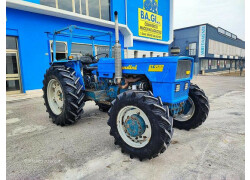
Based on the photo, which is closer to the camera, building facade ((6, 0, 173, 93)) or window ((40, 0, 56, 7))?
building facade ((6, 0, 173, 93))

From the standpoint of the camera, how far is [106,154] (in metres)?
2.73

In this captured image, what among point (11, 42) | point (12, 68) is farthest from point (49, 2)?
point (12, 68)

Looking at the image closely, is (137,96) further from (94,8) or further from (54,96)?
(94,8)

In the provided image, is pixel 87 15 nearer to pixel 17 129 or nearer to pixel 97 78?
pixel 97 78

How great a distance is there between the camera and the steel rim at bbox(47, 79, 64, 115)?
438cm

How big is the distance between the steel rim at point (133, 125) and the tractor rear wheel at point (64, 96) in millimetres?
1454

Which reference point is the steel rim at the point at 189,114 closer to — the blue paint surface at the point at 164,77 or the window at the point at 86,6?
the blue paint surface at the point at 164,77

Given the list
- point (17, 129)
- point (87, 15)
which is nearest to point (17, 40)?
point (87, 15)

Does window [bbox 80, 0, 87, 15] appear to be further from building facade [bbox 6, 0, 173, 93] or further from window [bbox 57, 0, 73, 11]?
window [bbox 57, 0, 73, 11]

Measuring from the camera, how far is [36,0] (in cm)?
810

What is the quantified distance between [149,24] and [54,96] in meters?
13.4

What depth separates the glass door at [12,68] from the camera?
780 centimetres

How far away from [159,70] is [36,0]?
8238mm

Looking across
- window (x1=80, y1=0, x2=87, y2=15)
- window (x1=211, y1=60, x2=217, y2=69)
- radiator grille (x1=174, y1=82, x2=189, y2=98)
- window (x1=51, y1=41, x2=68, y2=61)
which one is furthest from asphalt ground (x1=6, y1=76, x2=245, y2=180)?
window (x1=211, y1=60, x2=217, y2=69)
